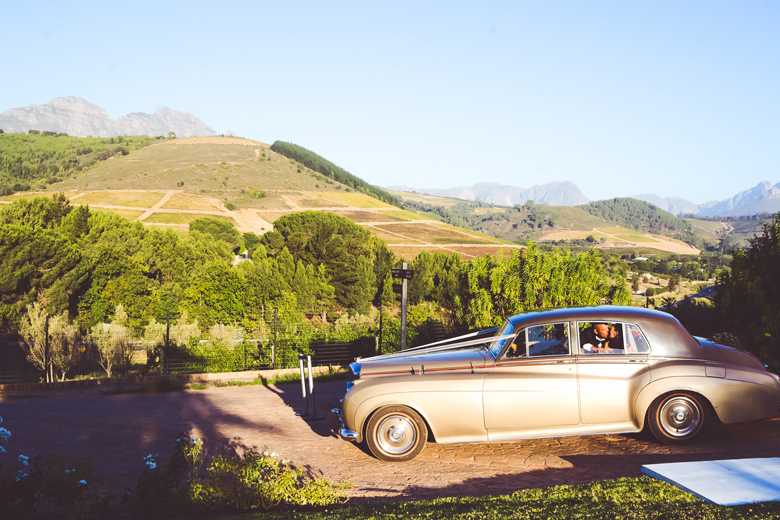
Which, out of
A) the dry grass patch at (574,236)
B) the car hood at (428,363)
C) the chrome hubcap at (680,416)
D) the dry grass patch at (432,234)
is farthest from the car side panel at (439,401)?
the dry grass patch at (574,236)

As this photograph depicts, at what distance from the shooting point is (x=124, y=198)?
3716 inches

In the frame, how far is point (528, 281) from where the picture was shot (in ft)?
43.2

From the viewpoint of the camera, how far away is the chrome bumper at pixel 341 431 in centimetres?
577

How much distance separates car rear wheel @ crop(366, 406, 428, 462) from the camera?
228 inches

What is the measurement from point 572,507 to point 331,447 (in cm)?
345

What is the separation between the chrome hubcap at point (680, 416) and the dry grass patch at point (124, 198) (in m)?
96.6

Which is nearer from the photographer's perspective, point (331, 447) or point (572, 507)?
point (572, 507)

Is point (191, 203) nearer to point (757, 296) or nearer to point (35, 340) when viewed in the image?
point (35, 340)

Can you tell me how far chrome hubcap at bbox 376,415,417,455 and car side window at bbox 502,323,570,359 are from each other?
4.38 ft

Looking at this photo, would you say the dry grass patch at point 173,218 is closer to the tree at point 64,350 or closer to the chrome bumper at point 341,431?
the tree at point 64,350

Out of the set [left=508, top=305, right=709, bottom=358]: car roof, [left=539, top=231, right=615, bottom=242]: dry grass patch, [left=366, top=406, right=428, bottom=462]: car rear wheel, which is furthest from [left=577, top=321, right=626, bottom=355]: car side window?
[left=539, top=231, right=615, bottom=242]: dry grass patch

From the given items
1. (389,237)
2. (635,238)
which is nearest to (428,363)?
(389,237)

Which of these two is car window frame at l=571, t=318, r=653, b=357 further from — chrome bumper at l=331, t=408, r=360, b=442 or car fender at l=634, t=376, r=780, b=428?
chrome bumper at l=331, t=408, r=360, b=442

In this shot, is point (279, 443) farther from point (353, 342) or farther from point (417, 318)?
point (417, 318)
